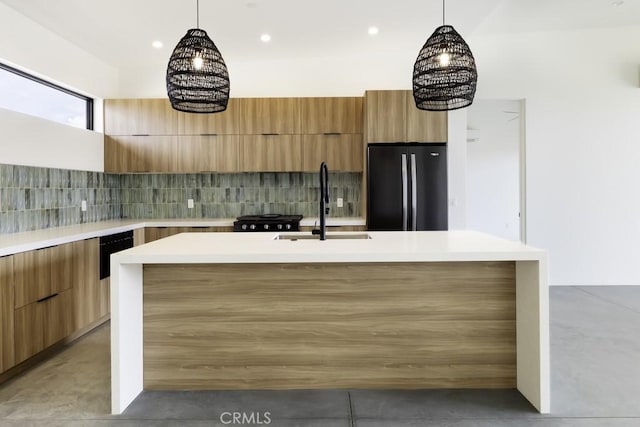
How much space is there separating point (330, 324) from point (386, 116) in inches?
109

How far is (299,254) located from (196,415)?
101 centimetres

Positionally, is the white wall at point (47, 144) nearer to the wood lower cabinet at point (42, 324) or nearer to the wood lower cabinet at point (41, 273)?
the wood lower cabinet at point (41, 273)

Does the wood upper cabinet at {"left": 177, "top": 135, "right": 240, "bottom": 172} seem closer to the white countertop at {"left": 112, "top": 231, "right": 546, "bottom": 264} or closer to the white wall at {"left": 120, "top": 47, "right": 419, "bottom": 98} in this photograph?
the white wall at {"left": 120, "top": 47, "right": 419, "bottom": 98}

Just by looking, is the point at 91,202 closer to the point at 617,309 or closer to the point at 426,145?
the point at 426,145

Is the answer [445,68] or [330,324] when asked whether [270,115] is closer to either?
[445,68]

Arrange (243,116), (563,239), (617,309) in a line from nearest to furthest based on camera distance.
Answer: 1. (617,309)
2. (243,116)
3. (563,239)

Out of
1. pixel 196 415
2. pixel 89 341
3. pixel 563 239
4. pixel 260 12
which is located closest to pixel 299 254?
pixel 196 415

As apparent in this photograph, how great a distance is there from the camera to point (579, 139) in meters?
5.17

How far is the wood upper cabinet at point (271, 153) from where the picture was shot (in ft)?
16.0

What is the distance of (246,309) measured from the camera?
8.08 ft

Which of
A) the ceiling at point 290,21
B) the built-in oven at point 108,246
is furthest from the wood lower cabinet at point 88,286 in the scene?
the ceiling at point 290,21

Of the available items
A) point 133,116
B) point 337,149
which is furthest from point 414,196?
point 133,116

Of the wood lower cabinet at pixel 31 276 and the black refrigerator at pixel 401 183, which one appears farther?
the black refrigerator at pixel 401 183

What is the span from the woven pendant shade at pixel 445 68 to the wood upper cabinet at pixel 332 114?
1.99 metres
